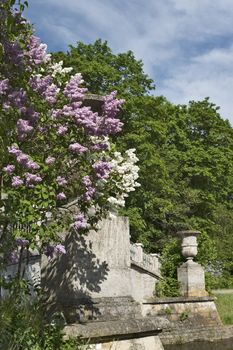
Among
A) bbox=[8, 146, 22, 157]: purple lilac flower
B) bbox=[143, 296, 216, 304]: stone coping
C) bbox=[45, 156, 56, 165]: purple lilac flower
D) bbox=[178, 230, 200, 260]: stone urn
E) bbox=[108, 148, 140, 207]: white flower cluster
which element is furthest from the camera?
bbox=[178, 230, 200, 260]: stone urn

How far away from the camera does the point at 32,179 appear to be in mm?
5391

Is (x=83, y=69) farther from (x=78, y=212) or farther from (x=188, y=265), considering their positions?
(x=78, y=212)

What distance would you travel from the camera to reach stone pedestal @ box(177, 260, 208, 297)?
55.7 feet

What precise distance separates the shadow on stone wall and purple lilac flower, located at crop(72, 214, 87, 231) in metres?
0.47

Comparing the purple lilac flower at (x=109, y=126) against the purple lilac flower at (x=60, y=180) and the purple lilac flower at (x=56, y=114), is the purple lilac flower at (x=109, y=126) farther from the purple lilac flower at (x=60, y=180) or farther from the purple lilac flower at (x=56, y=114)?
the purple lilac flower at (x=60, y=180)

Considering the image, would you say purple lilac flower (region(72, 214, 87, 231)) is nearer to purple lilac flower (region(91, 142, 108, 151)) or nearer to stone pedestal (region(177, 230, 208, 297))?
purple lilac flower (region(91, 142, 108, 151))

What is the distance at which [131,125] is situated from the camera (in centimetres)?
2731

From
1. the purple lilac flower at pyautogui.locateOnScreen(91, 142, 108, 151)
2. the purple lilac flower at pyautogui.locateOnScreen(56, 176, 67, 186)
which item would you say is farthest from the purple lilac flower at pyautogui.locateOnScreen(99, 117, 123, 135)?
the purple lilac flower at pyautogui.locateOnScreen(56, 176, 67, 186)

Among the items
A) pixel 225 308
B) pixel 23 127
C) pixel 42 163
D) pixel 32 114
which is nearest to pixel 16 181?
pixel 42 163

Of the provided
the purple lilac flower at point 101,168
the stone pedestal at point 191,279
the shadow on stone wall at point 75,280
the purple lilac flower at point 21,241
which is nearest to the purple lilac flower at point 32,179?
the purple lilac flower at point 21,241

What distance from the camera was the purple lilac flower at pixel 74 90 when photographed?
6.06m

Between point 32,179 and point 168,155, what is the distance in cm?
2832

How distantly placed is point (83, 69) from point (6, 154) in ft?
76.2

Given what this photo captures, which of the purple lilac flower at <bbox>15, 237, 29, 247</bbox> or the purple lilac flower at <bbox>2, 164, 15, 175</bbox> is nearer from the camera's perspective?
the purple lilac flower at <bbox>2, 164, 15, 175</bbox>
